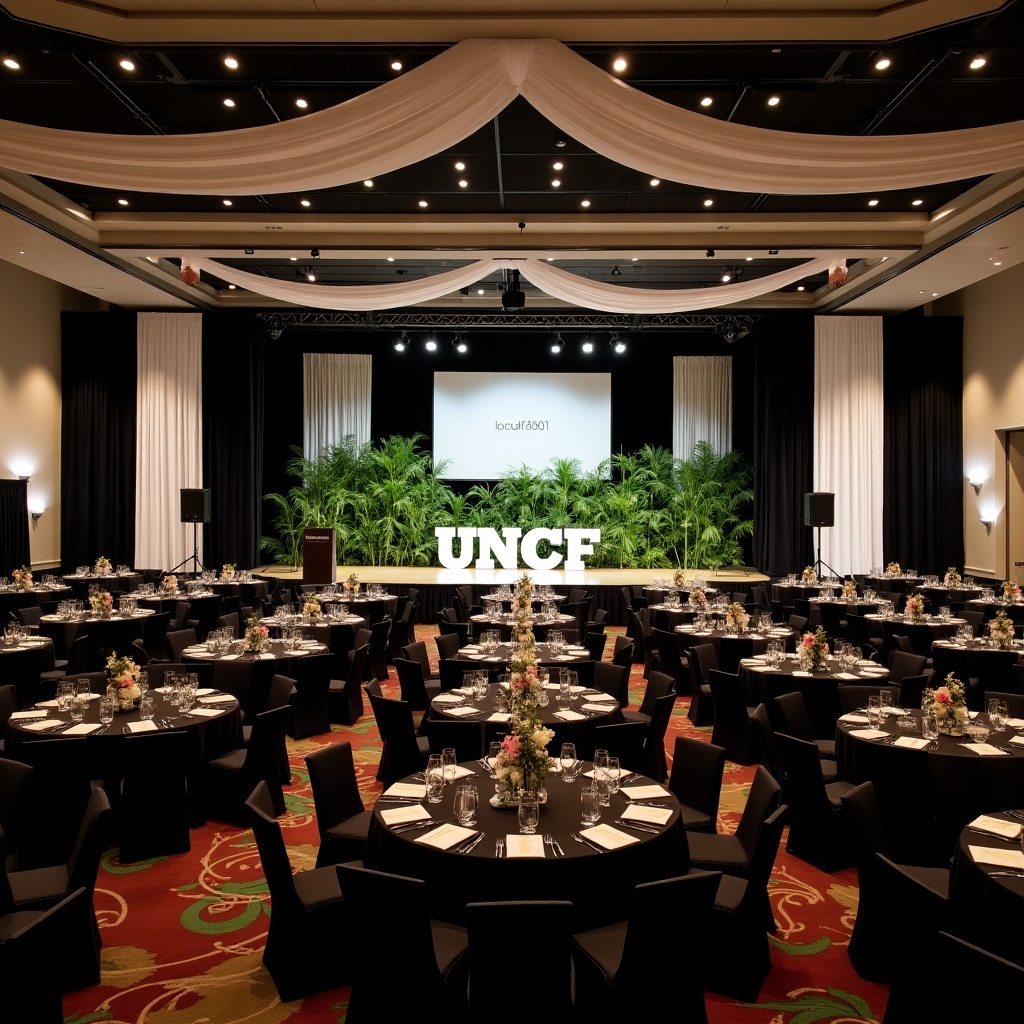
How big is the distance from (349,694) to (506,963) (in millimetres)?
5337

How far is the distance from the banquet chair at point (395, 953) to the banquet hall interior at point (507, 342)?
0.14 feet

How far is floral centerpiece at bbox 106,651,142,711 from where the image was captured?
4.93 metres

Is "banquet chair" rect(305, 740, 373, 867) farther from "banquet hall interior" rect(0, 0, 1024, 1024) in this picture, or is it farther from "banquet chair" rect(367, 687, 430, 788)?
"banquet chair" rect(367, 687, 430, 788)

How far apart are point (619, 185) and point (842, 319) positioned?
6.39 m

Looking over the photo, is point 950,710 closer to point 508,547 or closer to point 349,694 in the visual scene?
point 349,694

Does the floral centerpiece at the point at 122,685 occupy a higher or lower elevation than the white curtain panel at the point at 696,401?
lower

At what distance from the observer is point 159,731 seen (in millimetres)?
4598

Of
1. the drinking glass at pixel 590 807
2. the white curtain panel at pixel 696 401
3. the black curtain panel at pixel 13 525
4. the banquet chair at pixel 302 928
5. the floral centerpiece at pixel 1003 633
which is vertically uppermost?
the white curtain panel at pixel 696 401

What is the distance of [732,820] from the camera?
5312mm

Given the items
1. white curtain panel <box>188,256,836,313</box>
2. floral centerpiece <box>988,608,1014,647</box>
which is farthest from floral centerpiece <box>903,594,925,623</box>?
white curtain panel <box>188,256,836,313</box>

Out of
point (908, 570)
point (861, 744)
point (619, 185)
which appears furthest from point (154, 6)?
point (908, 570)

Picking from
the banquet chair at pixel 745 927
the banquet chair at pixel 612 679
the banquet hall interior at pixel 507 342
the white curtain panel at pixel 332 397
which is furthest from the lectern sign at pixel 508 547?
the banquet chair at pixel 745 927

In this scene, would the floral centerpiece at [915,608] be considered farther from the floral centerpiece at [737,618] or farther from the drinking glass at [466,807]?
the drinking glass at [466,807]

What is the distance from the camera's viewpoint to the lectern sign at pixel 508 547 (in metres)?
14.3
